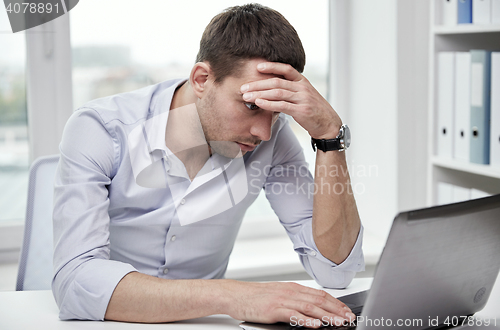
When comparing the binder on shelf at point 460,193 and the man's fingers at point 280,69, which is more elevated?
the man's fingers at point 280,69

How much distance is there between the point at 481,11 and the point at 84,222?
4.55 ft

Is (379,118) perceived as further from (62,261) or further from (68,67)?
(62,261)

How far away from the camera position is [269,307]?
0.83 m

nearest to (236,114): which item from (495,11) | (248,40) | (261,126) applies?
(261,126)

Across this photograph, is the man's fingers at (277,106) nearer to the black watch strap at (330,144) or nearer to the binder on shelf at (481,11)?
the black watch strap at (330,144)

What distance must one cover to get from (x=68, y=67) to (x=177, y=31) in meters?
0.47

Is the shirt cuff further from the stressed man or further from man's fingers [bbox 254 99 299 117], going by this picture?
man's fingers [bbox 254 99 299 117]

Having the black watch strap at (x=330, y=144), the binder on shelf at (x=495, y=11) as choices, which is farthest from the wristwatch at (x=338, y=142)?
the binder on shelf at (x=495, y=11)

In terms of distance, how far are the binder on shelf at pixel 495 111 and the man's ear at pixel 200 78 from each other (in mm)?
901

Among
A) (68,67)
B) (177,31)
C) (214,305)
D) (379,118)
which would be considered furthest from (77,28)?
(214,305)

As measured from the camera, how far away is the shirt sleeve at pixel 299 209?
3.69ft

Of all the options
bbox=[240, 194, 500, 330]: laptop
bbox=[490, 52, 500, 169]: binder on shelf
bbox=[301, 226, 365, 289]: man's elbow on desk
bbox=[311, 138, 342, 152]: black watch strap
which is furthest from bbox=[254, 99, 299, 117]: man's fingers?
bbox=[490, 52, 500, 169]: binder on shelf

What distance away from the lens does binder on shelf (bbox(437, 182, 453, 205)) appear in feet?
5.69

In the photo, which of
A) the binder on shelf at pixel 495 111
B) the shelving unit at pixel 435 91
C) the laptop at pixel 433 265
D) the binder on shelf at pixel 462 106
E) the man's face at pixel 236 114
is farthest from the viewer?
the shelving unit at pixel 435 91
